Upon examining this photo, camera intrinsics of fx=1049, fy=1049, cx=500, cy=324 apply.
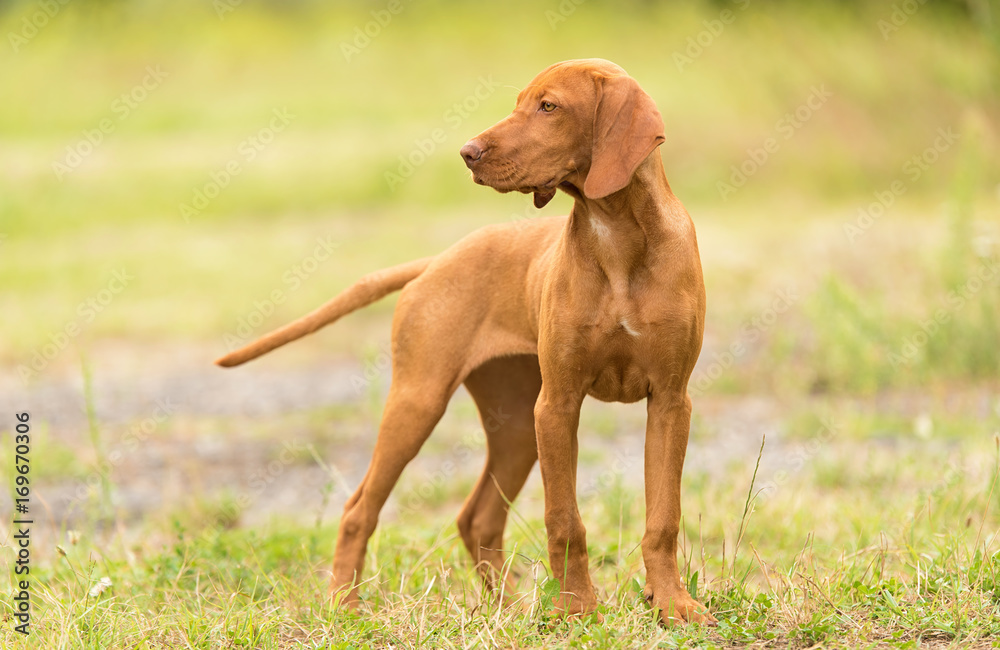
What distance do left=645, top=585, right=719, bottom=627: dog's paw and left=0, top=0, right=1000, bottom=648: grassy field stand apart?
0.06 meters

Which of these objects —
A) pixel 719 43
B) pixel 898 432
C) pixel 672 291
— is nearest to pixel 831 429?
pixel 898 432

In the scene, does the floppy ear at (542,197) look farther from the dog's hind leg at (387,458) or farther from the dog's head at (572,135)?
the dog's hind leg at (387,458)

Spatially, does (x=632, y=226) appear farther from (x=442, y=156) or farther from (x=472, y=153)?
(x=442, y=156)

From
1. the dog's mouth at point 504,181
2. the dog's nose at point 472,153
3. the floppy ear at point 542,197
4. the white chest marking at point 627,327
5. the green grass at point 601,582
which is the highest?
the dog's nose at point 472,153

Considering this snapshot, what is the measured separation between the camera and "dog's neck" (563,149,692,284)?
3312 mm

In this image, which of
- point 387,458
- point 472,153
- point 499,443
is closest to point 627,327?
point 472,153

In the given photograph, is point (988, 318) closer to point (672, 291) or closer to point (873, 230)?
point (873, 230)

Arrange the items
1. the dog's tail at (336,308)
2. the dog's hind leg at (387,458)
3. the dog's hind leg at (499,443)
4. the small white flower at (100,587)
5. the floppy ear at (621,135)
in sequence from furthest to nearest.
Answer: the dog's hind leg at (499,443)
the dog's tail at (336,308)
the dog's hind leg at (387,458)
the small white flower at (100,587)
the floppy ear at (621,135)

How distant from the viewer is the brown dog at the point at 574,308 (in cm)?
320

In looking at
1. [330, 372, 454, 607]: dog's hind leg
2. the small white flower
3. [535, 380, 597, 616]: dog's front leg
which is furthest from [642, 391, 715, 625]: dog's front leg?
the small white flower

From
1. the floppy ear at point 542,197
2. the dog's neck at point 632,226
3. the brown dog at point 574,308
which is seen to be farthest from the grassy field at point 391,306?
the floppy ear at point 542,197

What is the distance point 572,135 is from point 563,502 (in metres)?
1.20

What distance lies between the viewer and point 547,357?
342 centimetres

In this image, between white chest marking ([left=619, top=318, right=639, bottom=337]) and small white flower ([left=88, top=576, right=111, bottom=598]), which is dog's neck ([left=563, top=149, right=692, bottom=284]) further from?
small white flower ([left=88, top=576, right=111, bottom=598])
